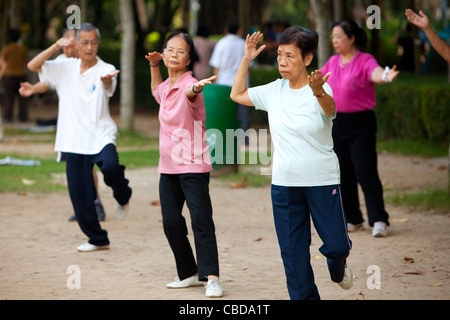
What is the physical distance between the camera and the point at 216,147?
36.7 feet

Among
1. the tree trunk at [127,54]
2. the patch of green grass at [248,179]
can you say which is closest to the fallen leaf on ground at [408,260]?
the patch of green grass at [248,179]

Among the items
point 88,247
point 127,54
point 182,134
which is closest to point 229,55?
point 127,54

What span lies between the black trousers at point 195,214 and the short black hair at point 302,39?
4.00 feet

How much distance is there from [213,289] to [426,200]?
13.9 ft

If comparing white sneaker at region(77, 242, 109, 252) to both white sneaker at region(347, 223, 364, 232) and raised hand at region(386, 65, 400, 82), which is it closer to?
white sneaker at region(347, 223, 364, 232)

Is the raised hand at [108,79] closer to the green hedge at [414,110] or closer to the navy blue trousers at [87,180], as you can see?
the navy blue trousers at [87,180]

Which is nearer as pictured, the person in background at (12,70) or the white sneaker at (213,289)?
the white sneaker at (213,289)

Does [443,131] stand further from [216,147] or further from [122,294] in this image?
[122,294]

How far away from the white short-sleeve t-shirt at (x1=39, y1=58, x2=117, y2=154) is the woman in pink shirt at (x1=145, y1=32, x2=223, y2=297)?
1304 millimetres

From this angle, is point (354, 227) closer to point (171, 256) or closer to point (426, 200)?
point (426, 200)

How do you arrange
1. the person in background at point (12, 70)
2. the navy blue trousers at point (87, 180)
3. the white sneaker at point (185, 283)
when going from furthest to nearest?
the person in background at point (12, 70) < the navy blue trousers at point (87, 180) < the white sneaker at point (185, 283)

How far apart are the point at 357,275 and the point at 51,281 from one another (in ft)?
7.35

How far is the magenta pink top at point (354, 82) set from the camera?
7328 mm
